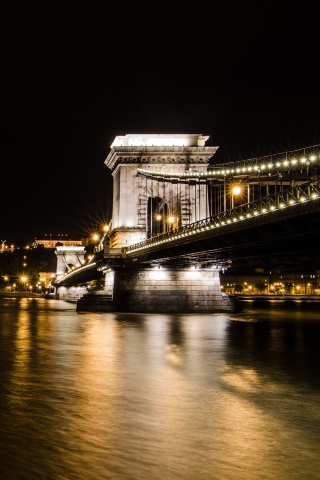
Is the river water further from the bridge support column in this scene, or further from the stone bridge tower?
the stone bridge tower

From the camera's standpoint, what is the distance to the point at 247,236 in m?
32.5

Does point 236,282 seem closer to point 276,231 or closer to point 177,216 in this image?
point 177,216

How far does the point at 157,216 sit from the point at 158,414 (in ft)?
155

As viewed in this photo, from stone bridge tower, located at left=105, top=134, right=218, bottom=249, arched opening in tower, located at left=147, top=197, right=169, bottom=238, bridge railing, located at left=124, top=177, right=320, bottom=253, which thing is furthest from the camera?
arched opening in tower, located at left=147, top=197, right=169, bottom=238

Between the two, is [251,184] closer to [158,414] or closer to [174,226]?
[174,226]

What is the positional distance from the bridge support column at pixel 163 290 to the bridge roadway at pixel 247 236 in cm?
148

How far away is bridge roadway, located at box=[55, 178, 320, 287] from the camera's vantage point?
24.8m

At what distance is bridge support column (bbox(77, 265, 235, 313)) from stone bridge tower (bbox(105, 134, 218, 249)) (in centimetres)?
425

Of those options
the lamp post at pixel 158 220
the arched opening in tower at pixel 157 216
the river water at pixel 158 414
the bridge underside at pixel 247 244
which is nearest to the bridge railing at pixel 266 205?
the bridge underside at pixel 247 244

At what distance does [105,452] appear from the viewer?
7.84m

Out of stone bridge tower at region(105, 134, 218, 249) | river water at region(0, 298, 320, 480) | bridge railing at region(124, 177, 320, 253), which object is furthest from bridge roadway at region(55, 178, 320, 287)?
river water at region(0, 298, 320, 480)

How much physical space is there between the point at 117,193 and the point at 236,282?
4389 inches

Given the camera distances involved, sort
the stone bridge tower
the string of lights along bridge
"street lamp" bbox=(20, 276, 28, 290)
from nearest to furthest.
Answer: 1. the string of lights along bridge
2. the stone bridge tower
3. "street lamp" bbox=(20, 276, 28, 290)

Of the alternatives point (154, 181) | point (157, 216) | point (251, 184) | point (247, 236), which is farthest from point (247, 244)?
point (157, 216)
